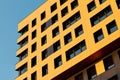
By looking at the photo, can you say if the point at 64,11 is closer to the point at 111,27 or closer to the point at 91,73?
the point at 111,27

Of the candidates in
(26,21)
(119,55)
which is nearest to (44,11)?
(26,21)

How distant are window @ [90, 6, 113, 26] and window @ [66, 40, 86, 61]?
10.0ft

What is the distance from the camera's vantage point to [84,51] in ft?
130

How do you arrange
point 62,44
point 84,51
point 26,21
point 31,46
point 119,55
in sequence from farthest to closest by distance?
1. point 26,21
2. point 31,46
3. point 62,44
4. point 84,51
5. point 119,55

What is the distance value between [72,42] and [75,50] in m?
1.21

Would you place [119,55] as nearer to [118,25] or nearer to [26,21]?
[118,25]

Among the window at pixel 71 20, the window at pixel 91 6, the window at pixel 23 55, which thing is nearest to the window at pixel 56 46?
the window at pixel 71 20

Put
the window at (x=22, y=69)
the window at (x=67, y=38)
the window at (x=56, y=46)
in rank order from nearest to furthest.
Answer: the window at (x=67, y=38), the window at (x=56, y=46), the window at (x=22, y=69)

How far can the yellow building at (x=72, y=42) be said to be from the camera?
38.1 m

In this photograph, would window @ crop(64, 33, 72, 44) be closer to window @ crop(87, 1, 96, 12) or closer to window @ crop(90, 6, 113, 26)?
window @ crop(90, 6, 113, 26)

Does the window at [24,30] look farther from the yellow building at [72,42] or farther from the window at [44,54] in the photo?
the window at [44,54]

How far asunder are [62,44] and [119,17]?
9181 mm

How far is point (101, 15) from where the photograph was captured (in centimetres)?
4125

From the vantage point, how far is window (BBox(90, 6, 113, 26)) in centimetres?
4057
